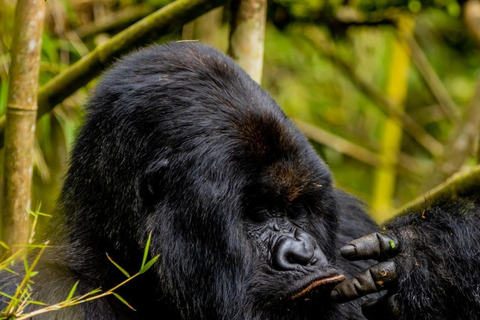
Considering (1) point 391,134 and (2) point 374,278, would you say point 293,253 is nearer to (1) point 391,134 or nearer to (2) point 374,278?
(2) point 374,278

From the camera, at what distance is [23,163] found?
271 centimetres

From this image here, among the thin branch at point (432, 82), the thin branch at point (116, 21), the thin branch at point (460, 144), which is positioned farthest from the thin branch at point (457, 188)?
the thin branch at point (432, 82)

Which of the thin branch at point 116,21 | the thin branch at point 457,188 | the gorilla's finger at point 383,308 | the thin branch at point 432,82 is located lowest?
the gorilla's finger at point 383,308

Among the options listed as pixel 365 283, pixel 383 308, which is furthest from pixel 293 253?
pixel 383 308

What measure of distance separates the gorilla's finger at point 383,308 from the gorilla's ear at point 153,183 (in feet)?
2.45

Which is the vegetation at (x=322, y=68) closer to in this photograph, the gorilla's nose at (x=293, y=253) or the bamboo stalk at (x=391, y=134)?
the bamboo stalk at (x=391, y=134)

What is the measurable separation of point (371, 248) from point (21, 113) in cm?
130

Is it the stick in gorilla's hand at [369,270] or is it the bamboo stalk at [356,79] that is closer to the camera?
the stick in gorilla's hand at [369,270]

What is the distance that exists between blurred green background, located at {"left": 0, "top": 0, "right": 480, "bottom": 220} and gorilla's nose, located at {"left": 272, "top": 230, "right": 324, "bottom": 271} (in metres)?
0.88

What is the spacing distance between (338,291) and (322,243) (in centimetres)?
25

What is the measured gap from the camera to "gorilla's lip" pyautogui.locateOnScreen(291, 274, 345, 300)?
2.26 m

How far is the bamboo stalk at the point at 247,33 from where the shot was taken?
3.12m

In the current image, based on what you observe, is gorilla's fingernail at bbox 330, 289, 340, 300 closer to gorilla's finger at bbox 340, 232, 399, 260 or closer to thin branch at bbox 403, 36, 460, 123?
gorilla's finger at bbox 340, 232, 399, 260

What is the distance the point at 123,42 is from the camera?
290 cm
